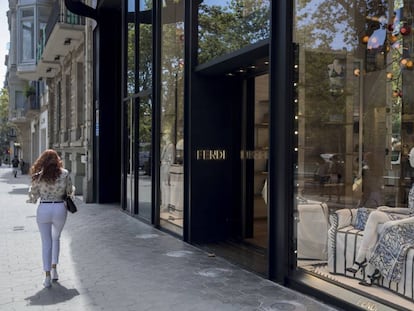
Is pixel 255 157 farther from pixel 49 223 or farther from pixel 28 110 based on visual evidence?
pixel 28 110

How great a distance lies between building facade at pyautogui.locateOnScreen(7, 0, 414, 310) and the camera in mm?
5445

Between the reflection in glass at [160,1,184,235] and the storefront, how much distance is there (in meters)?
0.04

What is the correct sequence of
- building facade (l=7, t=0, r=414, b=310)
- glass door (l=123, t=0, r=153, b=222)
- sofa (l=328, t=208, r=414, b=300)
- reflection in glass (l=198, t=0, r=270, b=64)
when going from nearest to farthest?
sofa (l=328, t=208, r=414, b=300) → building facade (l=7, t=0, r=414, b=310) → reflection in glass (l=198, t=0, r=270, b=64) → glass door (l=123, t=0, r=153, b=222)

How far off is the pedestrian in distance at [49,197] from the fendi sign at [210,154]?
257 cm

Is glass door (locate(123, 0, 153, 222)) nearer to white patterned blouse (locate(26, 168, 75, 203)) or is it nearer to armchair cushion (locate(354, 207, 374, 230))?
white patterned blouse (locate(26, 168, 75, 203))

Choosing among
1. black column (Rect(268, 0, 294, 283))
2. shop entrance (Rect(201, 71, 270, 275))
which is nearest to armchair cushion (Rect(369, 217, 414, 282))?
black column (Rect(268, 0, 294, 283))

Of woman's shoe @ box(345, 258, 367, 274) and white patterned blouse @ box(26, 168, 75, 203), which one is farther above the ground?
white patterned blouse @ box(26, 168, 75, 203)

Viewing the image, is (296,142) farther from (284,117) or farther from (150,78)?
(150,78)

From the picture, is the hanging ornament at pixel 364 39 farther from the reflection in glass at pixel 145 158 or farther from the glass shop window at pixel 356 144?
the reflection in glass at pixel 145 158

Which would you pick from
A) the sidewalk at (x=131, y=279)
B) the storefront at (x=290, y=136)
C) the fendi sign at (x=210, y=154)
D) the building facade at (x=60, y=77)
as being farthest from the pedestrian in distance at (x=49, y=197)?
the building facade at (x=60, y=77)

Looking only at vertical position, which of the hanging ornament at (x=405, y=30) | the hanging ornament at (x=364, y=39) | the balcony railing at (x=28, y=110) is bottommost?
the hanging ornament at (x=364, y=39)

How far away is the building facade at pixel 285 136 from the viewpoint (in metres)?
5.45

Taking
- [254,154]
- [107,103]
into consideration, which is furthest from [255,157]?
[107,103]

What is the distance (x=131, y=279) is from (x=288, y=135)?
98.8 inches
